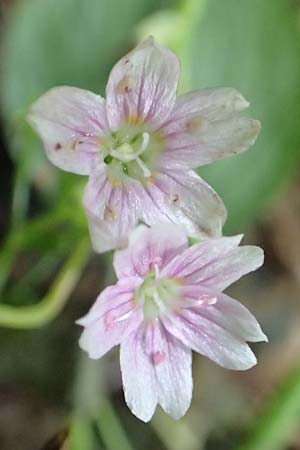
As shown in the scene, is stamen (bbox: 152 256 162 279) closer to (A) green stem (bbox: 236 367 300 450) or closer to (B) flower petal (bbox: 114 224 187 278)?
(B) flower petal (bbox: 114 224 187 278)

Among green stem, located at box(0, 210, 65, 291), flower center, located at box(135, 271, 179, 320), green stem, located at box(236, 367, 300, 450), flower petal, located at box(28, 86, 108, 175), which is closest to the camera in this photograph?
flower petal, located at box(28, 86, 108, 175)

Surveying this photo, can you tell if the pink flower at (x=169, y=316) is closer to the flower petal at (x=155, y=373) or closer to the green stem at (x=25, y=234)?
the flower petal at (x=155, y=373)

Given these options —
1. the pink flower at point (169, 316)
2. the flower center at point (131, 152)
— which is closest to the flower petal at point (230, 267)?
the pink flower at point (169, 316)

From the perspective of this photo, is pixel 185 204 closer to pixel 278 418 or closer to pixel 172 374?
pixel 172 374

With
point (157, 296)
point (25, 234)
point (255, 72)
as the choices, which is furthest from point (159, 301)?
point (255, 72)

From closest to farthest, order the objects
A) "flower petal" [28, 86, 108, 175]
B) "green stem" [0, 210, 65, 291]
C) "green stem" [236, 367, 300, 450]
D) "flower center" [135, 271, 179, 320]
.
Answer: "flower petal" [28, 86, 108, 175] → "flower center" [135, 271, 179, 320] → "green stem" [0, 210, 65, 291] → "green stem" [236, 367, 300, 450]

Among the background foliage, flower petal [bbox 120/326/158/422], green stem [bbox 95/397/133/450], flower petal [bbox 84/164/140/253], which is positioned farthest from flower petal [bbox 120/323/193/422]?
green stem [bbox 95/397/133/450]

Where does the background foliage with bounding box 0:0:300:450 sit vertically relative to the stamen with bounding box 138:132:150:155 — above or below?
below
